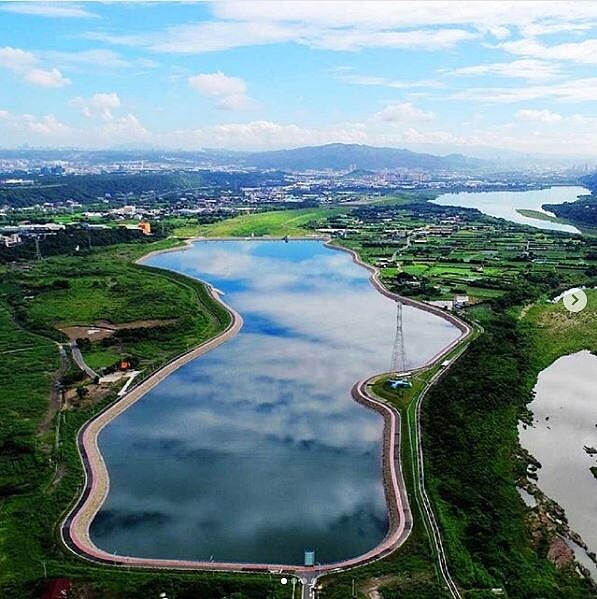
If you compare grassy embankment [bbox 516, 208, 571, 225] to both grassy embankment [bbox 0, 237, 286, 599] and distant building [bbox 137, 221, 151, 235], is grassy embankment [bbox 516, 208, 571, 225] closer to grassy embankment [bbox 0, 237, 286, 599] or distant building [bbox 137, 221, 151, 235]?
distant building [bbox 137, 221, 151, 235]

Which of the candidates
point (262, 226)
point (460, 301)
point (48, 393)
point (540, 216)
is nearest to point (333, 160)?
point (540, 216)

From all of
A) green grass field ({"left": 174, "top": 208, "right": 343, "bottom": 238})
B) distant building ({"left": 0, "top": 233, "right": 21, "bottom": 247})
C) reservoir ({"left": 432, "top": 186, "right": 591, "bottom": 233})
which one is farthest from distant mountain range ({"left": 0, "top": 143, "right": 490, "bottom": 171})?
distant building ({"left": 0, "top": 233, "right": 21, "bottom": 247})

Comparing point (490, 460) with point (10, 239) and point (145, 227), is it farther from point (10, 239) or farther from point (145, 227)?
point (145, 227)

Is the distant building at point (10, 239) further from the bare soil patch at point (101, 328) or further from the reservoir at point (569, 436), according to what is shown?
the reservoir at point (569, 436)

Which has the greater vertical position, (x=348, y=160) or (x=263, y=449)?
(x=348, y=160)

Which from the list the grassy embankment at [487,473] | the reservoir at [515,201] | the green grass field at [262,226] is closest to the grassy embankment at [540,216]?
the reservoir at [515,201]

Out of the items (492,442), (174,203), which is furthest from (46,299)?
(174,203)
